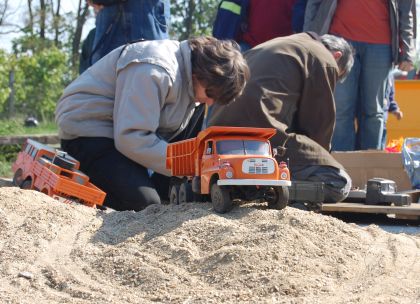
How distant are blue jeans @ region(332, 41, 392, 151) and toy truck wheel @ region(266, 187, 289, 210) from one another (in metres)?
3.59

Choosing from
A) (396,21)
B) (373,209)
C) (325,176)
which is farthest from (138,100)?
(396,21)

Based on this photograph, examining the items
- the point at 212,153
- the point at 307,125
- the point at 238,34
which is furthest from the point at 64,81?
the point at 212,153

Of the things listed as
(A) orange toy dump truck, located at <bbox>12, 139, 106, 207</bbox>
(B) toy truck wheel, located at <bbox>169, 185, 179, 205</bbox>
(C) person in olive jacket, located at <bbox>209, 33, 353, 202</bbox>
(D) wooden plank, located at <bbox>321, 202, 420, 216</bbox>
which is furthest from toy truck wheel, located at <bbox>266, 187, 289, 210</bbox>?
(D) wooden plank, located at <bbox>321, 202, 420, 216</bbox>

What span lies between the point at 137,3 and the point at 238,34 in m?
1.50

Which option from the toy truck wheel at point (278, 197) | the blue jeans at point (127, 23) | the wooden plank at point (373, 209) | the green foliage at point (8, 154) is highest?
the blue jeans at point (127, 23)

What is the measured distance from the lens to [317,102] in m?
5.84

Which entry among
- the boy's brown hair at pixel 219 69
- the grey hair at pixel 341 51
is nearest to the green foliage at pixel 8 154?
the grey hair at pixel 341 51

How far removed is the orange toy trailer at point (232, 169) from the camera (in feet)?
13.7

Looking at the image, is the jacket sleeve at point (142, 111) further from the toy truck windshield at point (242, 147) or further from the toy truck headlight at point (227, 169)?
the toy truck headlight at point (227, 169)

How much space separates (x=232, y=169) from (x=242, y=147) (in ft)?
0.75

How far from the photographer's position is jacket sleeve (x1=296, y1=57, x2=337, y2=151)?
5.82 m

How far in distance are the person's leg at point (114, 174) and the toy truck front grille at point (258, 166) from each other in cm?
130

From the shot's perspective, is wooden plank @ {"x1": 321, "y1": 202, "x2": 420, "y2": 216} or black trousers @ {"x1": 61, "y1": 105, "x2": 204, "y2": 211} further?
wooden plank @ {"x1": 321, "y1": 202, "x2": 420, "y2": 216}

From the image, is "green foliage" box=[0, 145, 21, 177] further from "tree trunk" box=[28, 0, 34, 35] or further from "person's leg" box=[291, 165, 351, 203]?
"tree trunk" box=[28, 0, 34, 35]
